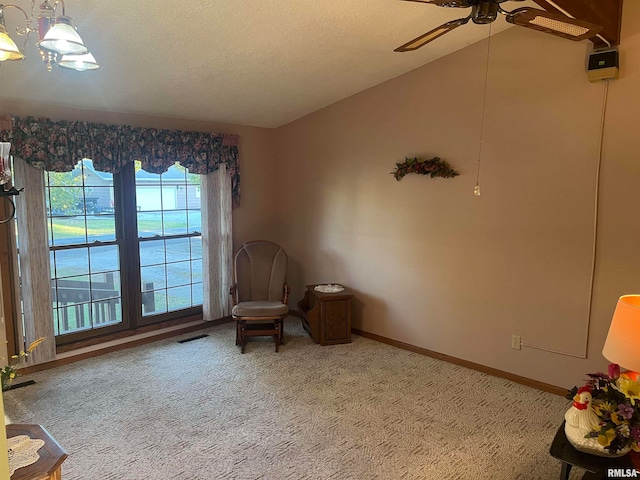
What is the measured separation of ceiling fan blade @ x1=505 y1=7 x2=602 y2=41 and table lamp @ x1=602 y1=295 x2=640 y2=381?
1243mm

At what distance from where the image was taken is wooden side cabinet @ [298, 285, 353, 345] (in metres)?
4.55

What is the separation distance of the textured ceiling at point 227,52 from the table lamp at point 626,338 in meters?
2.14

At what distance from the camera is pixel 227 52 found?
336cm

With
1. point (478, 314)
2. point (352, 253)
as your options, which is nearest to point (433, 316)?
point (478, 314)

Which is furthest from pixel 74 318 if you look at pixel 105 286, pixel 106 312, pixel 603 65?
pixel 603 65

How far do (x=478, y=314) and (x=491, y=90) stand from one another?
74.8 inches

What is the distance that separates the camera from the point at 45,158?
3.73m

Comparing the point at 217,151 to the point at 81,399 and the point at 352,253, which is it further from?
the point at 81,399

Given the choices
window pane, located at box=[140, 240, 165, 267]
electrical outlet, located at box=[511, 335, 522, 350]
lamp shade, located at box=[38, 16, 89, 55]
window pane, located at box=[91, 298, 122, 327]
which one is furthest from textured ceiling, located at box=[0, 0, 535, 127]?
electrical outlet, located at box=[511, 335, 522, 350]

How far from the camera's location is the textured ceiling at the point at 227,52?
2.81 metres

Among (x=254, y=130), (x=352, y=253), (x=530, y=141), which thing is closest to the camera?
(x=530, y=141)

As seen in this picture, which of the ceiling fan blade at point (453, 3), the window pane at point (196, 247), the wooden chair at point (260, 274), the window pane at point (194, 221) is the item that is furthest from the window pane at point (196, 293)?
the ceiling fan blade at point (453, 3)

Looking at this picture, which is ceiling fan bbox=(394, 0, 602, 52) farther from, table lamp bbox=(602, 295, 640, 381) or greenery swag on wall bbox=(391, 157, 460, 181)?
greenery swag on wall bbox=(391, 157, 460, 181)

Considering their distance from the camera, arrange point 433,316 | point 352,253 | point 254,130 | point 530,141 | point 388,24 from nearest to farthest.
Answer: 1. point 388,24
2. point 530,141
3. point 433,316
4. point 352,253
5. point 254,130
